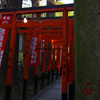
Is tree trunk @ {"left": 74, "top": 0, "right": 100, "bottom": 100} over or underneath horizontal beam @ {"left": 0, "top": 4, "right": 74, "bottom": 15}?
underneath

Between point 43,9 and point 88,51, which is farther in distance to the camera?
point 43,9

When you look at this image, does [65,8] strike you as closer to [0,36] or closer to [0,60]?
[0,36]

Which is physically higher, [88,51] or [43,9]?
[43,9]

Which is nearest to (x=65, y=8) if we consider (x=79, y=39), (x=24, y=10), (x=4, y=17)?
(x=24, y=10)

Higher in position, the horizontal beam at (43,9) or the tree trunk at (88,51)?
the horizontal beam at (43,9)

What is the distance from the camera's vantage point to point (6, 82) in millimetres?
5848

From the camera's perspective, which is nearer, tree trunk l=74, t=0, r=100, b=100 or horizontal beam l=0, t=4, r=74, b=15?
tree trunk l=74, t=0, r=100, b=100

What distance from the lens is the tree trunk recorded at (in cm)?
158

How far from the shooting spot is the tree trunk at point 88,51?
5.20 feet

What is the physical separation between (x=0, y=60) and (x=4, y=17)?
197cm

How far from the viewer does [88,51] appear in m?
1.60

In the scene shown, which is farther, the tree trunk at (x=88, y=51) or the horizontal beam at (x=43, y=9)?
the horizontal beam at (x=43, y=9)

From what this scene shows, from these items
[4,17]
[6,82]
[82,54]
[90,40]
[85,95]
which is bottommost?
[6,82]

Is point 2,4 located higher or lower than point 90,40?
higher
